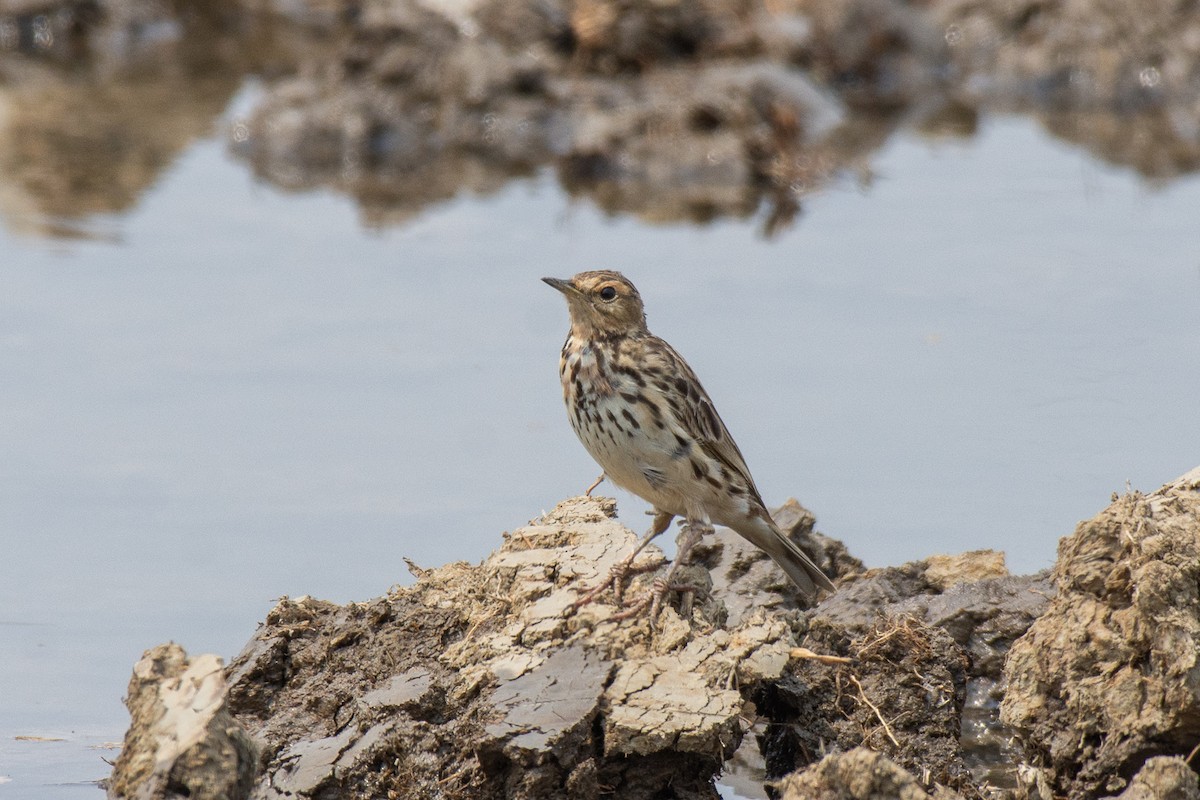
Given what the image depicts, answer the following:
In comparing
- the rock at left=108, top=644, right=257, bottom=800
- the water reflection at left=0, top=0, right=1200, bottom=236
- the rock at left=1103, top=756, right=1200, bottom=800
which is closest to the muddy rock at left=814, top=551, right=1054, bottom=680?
the rock at left=1103, top=756, right=1200, bottom=800

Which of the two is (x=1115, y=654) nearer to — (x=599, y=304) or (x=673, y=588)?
(x=673, y=588)

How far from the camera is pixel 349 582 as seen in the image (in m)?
8.86

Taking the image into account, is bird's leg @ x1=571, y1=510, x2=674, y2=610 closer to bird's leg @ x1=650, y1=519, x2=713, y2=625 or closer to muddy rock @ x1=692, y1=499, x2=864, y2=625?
bird's leg @ x1=650, y1=519, x2=713, y2=625

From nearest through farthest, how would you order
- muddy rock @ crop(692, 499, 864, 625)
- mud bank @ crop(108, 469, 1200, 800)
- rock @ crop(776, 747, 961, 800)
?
rock @ crop(776, 747, 961, 800), mud bank @ crop(108, 469, 1200, 800), muddy rock @ crop(692, 499, 864, 625)

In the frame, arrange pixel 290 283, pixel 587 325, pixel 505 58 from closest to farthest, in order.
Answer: pixel 587 325 < pixel 290 283 < pixel 505 58

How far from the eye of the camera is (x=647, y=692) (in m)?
5.99

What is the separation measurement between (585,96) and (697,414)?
11.7 m

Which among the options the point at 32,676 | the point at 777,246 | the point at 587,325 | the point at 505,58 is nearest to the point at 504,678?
the point at 587,325

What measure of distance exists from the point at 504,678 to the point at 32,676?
2.77 m

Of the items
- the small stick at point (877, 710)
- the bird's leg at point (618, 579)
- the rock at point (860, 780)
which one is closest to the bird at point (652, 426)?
the bird's leg at point (618, 579)

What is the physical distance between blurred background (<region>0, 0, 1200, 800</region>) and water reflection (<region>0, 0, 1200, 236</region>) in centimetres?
5

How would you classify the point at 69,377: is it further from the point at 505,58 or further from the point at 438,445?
the point at 505,58

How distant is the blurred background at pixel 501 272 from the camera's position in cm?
955

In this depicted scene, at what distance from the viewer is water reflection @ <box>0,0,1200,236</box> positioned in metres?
17.3
